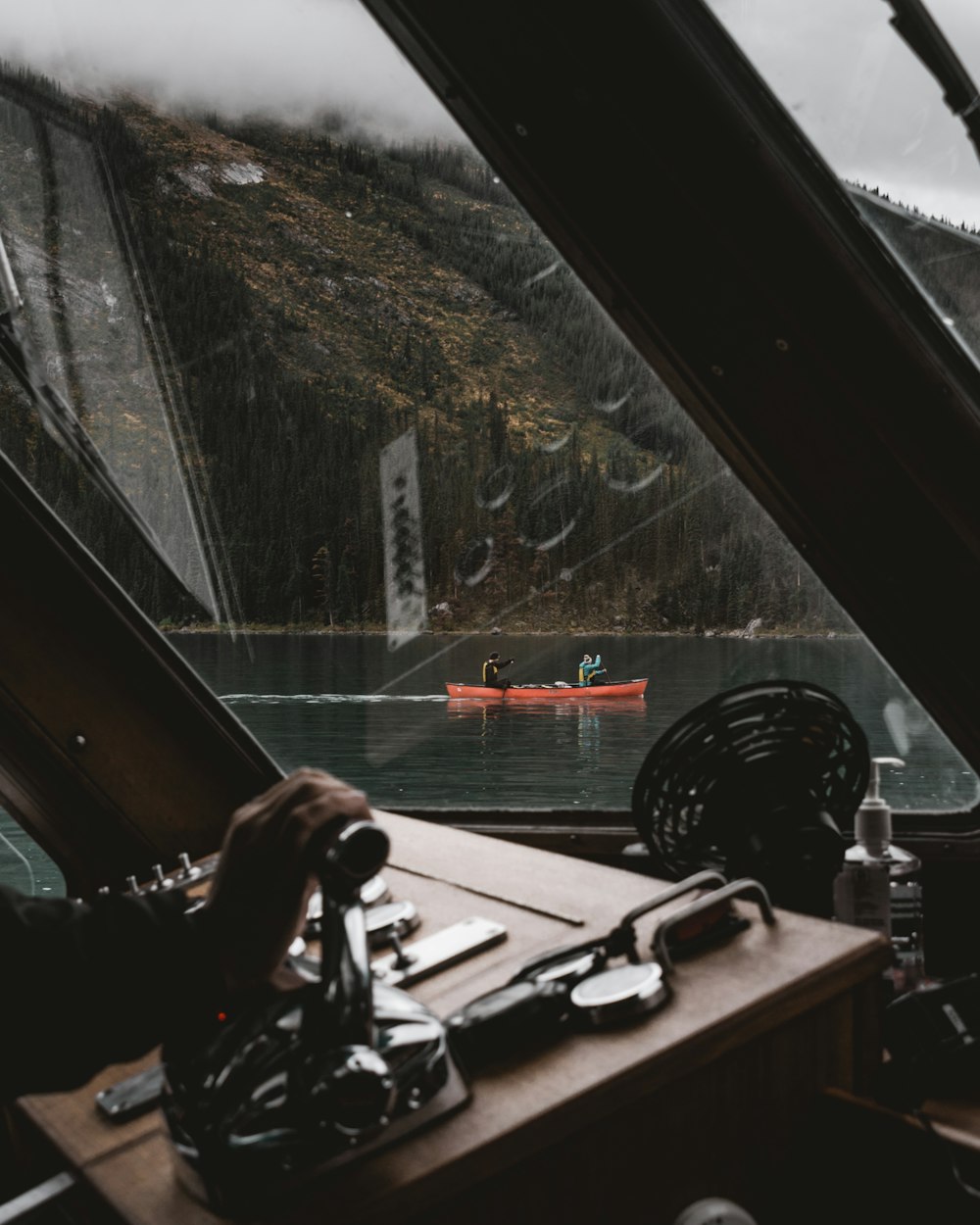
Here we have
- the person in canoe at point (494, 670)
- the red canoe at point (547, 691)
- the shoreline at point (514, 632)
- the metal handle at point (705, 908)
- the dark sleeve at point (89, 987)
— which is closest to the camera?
the dark sleeve at point (89, 987)

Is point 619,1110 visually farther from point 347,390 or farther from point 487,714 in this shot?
point 347,390

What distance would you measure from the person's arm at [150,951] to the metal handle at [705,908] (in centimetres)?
37

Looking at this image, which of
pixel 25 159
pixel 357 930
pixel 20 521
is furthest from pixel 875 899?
pixel 25 159

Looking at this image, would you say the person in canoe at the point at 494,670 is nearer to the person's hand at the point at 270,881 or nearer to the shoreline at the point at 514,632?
the shoreline at the point at 514,632

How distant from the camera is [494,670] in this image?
229 centimetres

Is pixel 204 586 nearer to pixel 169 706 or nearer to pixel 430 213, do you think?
pixel 169 706

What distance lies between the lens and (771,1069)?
1028 millimetres

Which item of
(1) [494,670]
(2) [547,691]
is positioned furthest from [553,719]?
(1) [494,670]

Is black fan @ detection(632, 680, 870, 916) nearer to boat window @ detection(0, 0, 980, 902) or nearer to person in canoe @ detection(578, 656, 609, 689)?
boat window @ detection(0, 0, 980, 902)

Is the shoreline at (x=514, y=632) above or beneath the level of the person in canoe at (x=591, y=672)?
above

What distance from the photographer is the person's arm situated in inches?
35.7

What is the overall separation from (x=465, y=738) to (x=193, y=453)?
0.89m

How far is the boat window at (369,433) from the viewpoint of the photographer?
187 cm

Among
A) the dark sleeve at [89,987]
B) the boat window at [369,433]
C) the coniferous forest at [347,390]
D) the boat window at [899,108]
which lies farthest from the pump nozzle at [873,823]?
the dark sleeve at [89,987]
